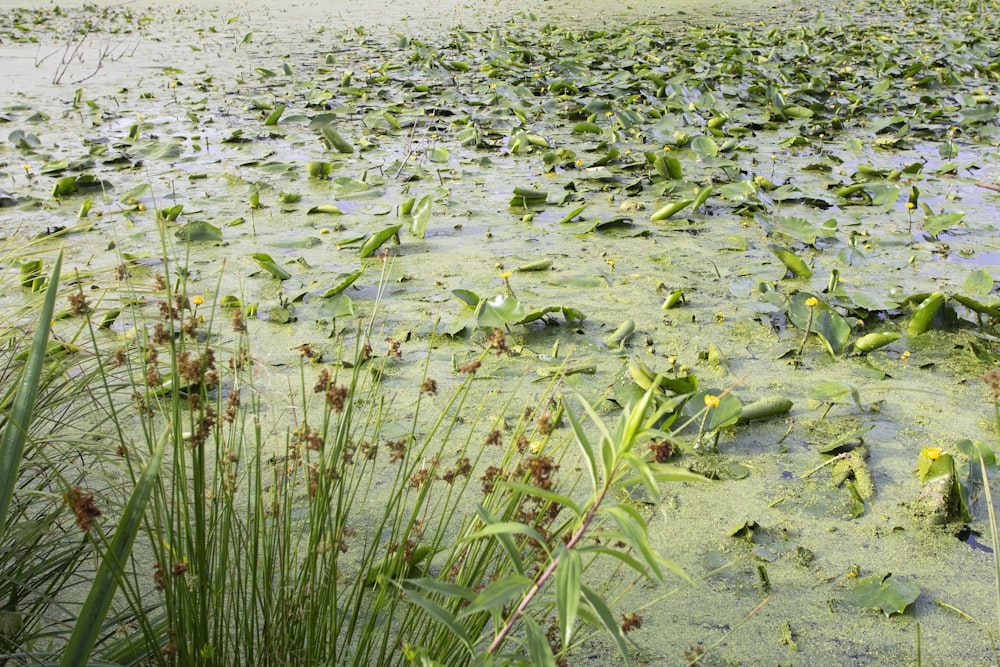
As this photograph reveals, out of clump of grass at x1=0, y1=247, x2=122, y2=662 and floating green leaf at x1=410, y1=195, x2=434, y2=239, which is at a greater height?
clump of grass at x1=0, y1=247, x2=122, y2=662

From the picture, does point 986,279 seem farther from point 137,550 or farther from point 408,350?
point 137,550

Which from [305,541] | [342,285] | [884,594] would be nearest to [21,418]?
[305,541]

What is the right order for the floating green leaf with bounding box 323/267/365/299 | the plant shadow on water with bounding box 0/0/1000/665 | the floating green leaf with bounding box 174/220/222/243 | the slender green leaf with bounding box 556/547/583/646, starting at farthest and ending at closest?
the floating green leaf with bounding box 174/220/222/243, the floating green leaf with bounding box 323/267/365/299, the plant shadow on water with bounding box 0/0/1000/665, the slender green leaf with bounding box 556/547/583/646

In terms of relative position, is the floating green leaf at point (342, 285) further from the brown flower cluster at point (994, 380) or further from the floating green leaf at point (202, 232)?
the brown flower cluster at point (994, 380)

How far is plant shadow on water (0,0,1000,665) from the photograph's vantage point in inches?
39.8

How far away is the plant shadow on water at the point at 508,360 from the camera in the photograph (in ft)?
3.32

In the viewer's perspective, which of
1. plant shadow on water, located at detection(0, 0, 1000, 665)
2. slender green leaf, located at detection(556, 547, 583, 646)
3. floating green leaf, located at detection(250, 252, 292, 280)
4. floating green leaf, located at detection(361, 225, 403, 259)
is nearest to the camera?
slender green leaf, located at detection(556, 547, 583, 646)

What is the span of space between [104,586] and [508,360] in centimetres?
143

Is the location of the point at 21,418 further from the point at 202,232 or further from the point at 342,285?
the point at 202,232

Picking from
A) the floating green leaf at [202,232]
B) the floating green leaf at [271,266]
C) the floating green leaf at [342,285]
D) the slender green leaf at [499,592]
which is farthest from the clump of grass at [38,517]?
the floating green leaf at [202,232]

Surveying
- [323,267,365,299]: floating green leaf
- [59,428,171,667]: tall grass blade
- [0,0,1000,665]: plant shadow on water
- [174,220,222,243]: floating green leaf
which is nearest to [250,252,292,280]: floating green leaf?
[0,0,1000,665]: plant shadow on water

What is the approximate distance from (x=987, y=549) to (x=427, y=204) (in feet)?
6.80

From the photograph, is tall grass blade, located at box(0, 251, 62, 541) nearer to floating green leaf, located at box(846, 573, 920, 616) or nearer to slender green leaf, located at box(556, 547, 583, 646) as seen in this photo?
slender green leaf, located at box(556, 547, 583, 646)

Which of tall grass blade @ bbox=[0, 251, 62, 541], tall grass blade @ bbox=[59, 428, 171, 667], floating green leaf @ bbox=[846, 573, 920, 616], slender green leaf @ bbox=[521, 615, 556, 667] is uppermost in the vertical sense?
tall grass blade @ bbox=[0, 251, 62, 541]
